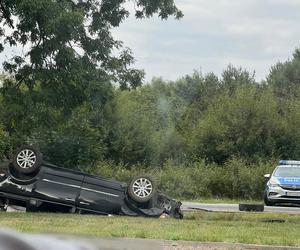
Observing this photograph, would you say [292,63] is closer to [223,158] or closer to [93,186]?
[223,158]

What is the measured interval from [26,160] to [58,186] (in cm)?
91

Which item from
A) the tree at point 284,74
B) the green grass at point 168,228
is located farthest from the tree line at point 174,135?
the tree at point 284,74

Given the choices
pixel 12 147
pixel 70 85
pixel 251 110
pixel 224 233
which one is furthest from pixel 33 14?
pixel 251 110

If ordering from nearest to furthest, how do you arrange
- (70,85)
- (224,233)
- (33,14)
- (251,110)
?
(224,233) → (33,14) → (70,85) → (251,110)

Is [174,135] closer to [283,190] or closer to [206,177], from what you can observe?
[206,177]

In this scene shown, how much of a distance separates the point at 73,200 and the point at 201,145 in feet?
70.6

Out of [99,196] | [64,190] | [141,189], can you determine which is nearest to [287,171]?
[141,189]

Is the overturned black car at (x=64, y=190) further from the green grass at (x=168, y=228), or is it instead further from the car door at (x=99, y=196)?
the green grass at (x=168, y=228)

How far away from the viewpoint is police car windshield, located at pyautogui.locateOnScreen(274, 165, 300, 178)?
69.3 feet

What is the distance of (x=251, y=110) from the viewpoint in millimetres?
34406

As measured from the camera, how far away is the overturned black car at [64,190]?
47.6ft

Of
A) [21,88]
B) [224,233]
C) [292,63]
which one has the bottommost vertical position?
[224,233]

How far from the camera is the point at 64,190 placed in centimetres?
1460

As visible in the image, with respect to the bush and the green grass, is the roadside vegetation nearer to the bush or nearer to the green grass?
the bush
